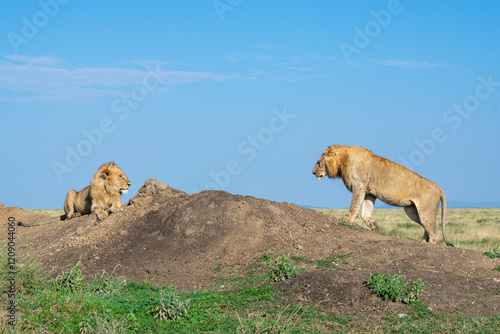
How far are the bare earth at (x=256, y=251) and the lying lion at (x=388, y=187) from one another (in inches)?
51.5

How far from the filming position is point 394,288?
833cm

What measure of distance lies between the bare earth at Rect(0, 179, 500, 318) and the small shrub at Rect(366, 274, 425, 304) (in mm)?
124

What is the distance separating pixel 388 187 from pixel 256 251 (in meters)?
4.70

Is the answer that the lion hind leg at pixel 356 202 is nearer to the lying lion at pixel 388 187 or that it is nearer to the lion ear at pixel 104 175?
the lying lion at pixel 388 187

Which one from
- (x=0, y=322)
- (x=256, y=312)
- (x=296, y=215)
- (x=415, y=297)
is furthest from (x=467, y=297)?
(x=0, y=322)

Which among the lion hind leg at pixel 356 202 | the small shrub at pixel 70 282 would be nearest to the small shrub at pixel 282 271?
the small shrub at pixel 70 282

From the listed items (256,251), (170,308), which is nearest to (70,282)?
(170,308)

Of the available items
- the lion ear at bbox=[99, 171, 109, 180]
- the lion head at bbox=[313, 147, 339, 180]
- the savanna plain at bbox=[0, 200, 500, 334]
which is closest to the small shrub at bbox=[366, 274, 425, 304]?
the savanna plain at bbox=[0, 200, 500, 334]

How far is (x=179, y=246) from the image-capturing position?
40.1ft

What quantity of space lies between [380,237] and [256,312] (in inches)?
216

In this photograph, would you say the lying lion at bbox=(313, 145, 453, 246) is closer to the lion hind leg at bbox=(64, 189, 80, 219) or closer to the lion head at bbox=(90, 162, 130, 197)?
the lion head at bbox=(90, 162, 130, 197)

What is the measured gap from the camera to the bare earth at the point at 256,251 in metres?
8.60

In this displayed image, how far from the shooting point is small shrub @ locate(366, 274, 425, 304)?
8281 millimetres

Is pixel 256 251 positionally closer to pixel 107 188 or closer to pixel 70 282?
pixel 70 282
